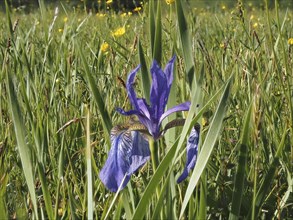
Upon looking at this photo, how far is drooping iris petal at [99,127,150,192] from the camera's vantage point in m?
0.74

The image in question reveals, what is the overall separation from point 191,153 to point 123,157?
0.10 metres

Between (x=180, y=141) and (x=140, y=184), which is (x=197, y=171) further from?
(x=140, y=184)

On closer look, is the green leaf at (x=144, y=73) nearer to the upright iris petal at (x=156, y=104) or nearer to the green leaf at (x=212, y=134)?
the upright iris petal at (x=156, y=104)

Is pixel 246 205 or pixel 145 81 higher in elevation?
pixel 145 81

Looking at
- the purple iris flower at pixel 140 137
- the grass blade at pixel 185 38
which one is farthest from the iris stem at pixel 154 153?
the grass blade at pixel 185 38

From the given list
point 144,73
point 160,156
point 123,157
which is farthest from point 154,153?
point 160,156

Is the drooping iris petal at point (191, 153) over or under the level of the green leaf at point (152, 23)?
under

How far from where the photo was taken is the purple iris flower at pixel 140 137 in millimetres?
747

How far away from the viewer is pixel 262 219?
940 mm

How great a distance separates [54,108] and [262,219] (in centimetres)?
62

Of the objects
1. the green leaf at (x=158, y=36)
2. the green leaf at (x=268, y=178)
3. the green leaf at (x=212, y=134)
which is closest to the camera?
the green leaf at (x=212, y=134)

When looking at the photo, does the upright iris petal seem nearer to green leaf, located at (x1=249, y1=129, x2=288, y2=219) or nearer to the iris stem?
the iris stem

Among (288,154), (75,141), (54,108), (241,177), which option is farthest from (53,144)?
(241,177)

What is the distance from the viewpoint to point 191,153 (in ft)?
2.54
